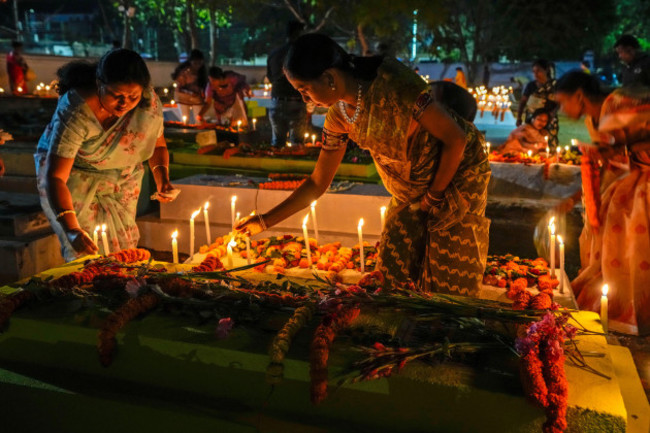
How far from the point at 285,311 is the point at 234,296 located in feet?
0.74

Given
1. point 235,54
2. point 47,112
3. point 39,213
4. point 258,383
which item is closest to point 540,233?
point 258,383

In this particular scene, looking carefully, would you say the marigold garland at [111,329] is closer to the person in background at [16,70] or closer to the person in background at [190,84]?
the person in background at [190,84]

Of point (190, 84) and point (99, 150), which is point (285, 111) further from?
point (99, 150)

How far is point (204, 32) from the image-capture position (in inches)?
1660

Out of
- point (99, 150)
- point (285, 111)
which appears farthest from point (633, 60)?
point (99, 150)

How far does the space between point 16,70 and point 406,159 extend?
13.2 meters

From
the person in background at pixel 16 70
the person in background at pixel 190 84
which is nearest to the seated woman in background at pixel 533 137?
the person in background at pixel 190 84

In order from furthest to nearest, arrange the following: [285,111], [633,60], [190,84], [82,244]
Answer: [190,84] < [633,60] < [285,111] < [82,244]

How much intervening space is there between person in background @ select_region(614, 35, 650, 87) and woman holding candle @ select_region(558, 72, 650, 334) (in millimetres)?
4020

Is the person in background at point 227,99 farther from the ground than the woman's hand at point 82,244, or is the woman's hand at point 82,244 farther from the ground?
the person in background at point 227,99

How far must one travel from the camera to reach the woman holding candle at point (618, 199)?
4.36 m

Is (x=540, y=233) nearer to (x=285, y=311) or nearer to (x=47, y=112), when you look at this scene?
(x=285, y=311)

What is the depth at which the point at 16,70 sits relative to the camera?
13.5m

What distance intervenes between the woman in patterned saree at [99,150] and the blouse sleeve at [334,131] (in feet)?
3.39
